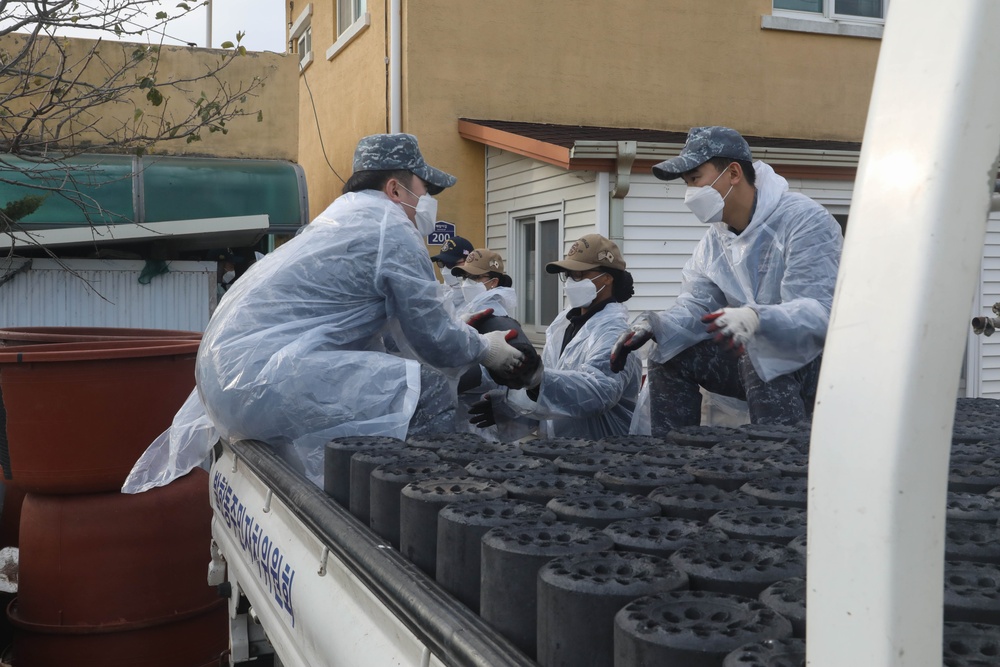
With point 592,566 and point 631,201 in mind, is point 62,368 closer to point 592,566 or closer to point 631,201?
point 592,566

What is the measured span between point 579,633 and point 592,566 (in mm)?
150

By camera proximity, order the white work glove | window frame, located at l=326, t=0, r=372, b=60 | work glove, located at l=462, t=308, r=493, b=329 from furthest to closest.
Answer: window frame, located at l=326, t=0, r=372, b=60
work glove, located at l=462, t=308, r=493, b=329
the white work glove

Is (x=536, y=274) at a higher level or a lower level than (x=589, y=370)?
higher

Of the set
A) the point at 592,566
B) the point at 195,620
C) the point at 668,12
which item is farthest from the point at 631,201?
the point at 592,566

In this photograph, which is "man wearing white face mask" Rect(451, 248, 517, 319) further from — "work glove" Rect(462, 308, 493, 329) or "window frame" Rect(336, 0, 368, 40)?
"window frame" Rect(336, 0, 368, 40)

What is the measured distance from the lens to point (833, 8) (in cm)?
1058

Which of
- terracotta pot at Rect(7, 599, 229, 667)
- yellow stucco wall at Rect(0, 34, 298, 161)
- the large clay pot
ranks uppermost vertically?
yellow stucco wall at Rect(0, 34, 298, 161)

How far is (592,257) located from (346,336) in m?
1.39

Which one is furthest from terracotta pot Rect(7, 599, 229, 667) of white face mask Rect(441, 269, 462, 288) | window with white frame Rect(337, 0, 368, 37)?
window with white frame Rect(337, 0, 368, 37)

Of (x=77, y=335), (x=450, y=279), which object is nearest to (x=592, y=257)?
(x=77, y=335)

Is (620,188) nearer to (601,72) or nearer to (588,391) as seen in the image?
(601,72)

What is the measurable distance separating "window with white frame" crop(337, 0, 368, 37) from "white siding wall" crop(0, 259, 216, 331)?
4894 millimetres

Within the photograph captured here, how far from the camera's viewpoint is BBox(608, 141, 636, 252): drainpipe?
7676 millimetres

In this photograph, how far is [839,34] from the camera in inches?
415
